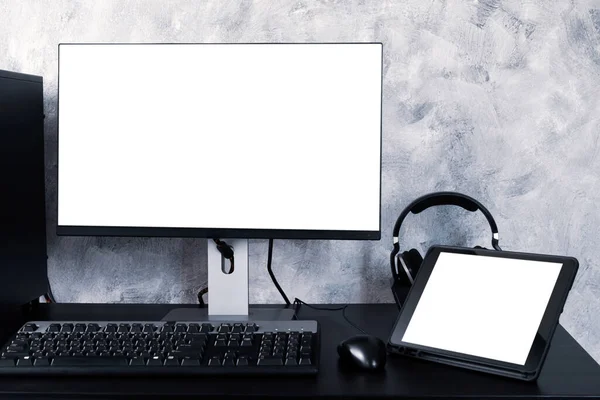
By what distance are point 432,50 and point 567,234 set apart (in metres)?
0.46

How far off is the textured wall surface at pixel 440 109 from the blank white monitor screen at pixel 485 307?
0.99 ft

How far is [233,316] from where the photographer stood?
3.75 feet

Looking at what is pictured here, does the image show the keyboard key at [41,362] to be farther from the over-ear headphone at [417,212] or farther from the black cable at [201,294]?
the over-ear headphone at [417,212]

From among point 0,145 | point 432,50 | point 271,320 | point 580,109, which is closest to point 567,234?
point 580,109

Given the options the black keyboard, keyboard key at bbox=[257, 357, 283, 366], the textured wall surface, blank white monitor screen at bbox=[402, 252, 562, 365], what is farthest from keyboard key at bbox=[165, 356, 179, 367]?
the textured wall surface

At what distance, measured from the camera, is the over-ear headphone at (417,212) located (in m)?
1.14

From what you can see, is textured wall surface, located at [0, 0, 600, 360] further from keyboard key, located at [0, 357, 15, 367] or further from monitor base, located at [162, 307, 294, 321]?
keyboard key, located at [0, 357, 15, 367]

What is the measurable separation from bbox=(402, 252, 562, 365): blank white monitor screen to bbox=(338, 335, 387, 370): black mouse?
8 cm

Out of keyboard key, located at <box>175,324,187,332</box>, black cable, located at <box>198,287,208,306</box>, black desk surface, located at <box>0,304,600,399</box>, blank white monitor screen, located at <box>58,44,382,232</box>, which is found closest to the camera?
black desk surface, located at <box>0,304,600,399</box>

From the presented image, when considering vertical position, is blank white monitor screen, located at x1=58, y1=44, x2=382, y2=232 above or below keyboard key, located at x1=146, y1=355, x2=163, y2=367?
above

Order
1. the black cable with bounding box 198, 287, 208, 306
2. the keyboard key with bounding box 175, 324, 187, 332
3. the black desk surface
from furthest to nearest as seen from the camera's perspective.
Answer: the black cable with bounding box 198, 287, 208, 306, the keyboard key with bounding box 175, 324, 187, 332, the black desk surface

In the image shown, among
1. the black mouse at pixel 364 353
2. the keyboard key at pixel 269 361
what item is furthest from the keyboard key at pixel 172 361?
the black mouse at pixel 364 353

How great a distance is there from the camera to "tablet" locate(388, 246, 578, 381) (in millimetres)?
886

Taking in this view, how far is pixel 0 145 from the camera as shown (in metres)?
1.05
